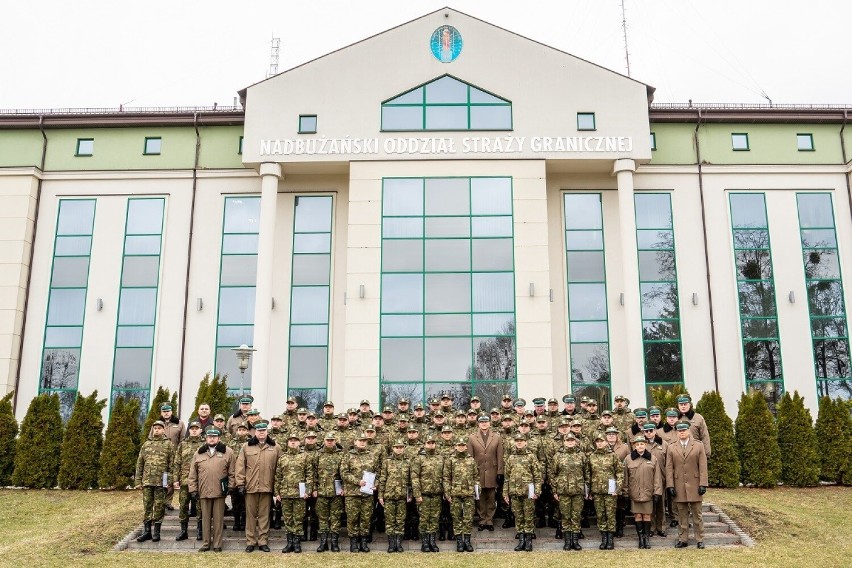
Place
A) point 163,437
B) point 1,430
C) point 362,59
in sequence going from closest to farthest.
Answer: point 163,437
point 1,430
point 362,59

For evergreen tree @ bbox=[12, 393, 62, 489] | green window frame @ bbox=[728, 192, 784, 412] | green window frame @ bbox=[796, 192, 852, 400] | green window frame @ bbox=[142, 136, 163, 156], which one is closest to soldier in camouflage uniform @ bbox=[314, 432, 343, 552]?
evergreen tree @ bbox=[12, 393, 62, 489]

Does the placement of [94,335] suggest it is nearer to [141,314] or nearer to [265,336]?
[141,314]

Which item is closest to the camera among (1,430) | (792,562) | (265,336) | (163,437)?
(792,562)

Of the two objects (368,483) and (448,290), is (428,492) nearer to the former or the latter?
(368,483)

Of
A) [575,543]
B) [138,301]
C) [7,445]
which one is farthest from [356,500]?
[138,301]

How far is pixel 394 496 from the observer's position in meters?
10.5

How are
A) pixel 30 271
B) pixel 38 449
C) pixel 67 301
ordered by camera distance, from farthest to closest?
pixel 30 271 < pixel 67 301 < pixel 38 449

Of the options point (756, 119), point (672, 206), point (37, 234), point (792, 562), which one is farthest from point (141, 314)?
point (756, 119)

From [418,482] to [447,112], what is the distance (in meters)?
11.9

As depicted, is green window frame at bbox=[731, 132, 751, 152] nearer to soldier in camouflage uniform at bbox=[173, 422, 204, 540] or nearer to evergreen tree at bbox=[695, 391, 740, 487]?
evergreen tree at bbox=[695, 391, 740, 487]

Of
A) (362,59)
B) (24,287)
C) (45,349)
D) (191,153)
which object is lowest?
(45,349)

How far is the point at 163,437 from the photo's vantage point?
11.4 metres

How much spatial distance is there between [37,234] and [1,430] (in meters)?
6.68

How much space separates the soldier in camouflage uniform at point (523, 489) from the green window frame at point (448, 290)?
7.25m
